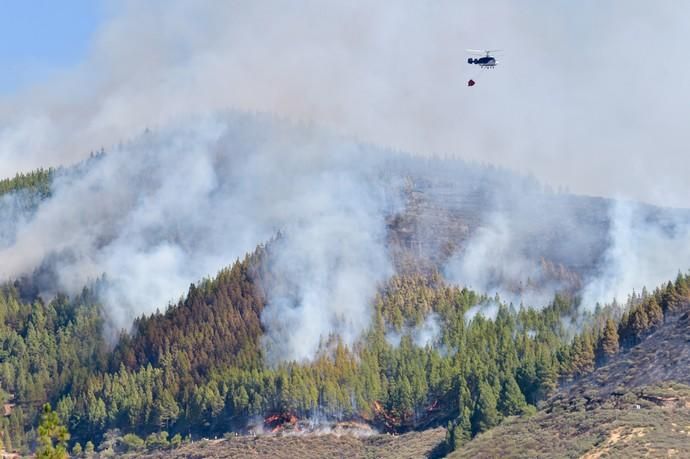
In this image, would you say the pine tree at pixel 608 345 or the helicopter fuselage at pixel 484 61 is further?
the pine tree at pixel 608 345

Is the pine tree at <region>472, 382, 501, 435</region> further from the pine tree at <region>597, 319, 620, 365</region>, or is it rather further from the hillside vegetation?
the pine tree at <region>597, 319, 620, 365</region>

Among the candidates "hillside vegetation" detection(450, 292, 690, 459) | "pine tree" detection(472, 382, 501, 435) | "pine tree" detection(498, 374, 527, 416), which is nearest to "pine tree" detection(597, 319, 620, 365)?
"hillside vegetation" detection(450, 292, 690, 459)

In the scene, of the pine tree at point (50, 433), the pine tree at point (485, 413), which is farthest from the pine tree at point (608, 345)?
the pine tree at point (50, 433)

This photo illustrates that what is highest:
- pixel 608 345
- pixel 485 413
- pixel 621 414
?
pixel 608 345

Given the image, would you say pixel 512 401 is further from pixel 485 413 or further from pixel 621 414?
pixel 621 414

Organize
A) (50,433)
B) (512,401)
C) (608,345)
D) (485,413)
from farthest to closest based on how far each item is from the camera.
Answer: (608,345)
(512,401)
(485,413)
(50,433)

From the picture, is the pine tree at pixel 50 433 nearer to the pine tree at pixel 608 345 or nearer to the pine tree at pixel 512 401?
the pine tree at pixel 512 401

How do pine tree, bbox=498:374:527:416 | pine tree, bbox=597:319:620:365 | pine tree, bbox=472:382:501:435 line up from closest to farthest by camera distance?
pine tree, bbox=472:382:501:435 < pine tree, bbox=498:374:527:416 < pine tree, bbox=597:319:620:365

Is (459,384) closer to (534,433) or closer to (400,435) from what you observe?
(400,435)

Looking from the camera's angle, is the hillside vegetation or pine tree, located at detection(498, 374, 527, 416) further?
pine tree, located at detection(498, 374, 527, 416)

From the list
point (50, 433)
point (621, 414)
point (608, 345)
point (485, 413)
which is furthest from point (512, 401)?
point (50, 433)

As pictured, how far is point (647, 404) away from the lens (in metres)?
164

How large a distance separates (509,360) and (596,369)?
14953 millimetres

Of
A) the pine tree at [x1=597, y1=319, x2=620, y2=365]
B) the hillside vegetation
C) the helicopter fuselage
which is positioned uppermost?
the helicopter fuselage
